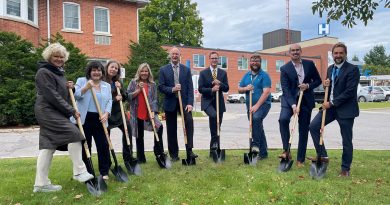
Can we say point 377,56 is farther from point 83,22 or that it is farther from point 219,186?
point 219,186

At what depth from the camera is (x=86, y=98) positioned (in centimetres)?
575

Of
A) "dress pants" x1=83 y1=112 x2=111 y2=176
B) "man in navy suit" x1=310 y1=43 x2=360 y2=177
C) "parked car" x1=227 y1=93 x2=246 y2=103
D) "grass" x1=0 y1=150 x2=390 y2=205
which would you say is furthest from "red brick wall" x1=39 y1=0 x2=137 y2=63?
"parked car" x1=227 y1=93 x2=246 y2=103

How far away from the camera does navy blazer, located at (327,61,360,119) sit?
19.7 ft

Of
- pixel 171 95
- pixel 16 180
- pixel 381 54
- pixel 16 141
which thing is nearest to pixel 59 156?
pixel 16 180

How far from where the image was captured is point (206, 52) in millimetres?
44469

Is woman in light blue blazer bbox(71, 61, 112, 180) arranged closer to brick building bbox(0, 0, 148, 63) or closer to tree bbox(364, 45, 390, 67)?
brick building bbox(0, 0, 148, 63)

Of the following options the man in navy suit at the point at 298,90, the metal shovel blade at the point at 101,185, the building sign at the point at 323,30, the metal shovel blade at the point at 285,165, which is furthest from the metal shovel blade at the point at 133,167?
the building sign at the point at 323,30

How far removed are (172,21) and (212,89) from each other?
4172 cm

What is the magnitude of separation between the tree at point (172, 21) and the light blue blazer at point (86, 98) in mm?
41589

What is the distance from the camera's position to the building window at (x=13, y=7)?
18.4 metres

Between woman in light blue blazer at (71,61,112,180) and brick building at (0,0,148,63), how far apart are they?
14.3 m

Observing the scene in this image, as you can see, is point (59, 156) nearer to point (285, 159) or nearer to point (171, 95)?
point (171, 95)

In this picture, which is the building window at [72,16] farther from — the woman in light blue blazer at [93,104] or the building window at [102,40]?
the woman in light blue blazer at [93,104]

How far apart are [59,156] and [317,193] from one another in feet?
19.0
